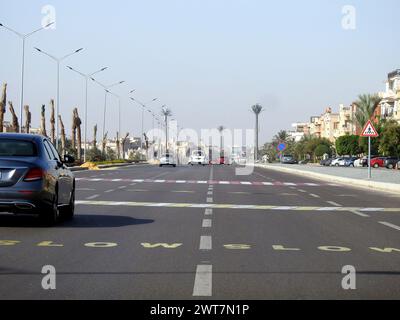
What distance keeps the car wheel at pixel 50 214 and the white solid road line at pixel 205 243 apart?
3.05 metres

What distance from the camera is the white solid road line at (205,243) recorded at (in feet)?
35.5

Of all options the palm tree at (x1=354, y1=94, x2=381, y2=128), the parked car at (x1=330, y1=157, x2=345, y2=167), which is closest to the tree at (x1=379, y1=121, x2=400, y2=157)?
the parked car at (x1=330, y1=157, x2=345, y2=167)

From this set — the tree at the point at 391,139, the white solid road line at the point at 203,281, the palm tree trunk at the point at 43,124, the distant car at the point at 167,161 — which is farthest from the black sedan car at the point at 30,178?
the tree at the point at 391,139

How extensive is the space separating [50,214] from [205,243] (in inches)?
139

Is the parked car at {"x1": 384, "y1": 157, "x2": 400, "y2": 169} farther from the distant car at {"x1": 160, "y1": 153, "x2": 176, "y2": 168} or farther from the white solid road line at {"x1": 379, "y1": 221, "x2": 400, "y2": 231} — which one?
the white solid road line at {"x1": 379, "y1": 221, "x2": 400, "y2": 231}

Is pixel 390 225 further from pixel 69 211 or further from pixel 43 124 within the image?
pixel 43 124

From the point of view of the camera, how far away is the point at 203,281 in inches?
312

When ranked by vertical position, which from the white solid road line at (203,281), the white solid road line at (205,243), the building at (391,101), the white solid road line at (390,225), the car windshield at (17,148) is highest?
the building at (391,101)

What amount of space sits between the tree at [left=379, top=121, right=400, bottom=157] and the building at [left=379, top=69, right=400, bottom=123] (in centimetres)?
2550

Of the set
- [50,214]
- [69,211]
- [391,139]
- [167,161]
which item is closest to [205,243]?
[50,214]

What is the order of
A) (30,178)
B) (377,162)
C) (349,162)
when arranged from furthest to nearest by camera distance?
(349,162) → (377,162) → (30,178)

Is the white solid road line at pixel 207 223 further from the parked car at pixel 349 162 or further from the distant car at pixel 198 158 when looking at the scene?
the distant car at pixel 198 158

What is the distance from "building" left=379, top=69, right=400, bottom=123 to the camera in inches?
4444
